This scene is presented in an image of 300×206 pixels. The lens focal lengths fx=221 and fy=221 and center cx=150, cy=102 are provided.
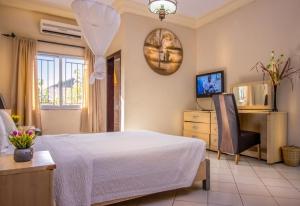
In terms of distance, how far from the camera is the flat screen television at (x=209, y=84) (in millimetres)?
4504

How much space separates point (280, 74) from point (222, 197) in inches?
92.8

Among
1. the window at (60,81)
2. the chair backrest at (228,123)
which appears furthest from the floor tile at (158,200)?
the window at (60,81)

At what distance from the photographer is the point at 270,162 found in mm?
3293

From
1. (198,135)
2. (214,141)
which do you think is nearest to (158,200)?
(214,141)

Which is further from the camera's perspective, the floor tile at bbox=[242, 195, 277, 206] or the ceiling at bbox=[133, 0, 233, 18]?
the ceiling at bbox=[133, 0, 233, 18]

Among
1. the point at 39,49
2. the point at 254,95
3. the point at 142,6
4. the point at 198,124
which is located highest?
the point at 142,6

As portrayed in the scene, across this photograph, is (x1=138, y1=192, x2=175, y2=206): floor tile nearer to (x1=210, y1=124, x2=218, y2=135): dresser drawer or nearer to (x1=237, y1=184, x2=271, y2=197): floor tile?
(x1=237, y1=184, x2=271, y2=197): floor tile

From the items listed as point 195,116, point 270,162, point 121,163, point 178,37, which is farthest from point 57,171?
point 178,37

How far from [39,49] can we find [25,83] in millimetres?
751

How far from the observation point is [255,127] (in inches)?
153

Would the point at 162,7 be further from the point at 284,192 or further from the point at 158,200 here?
the point at 284,192

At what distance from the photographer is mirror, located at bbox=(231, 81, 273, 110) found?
3577 millimetres

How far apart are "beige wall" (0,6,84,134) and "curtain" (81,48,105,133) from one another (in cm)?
16

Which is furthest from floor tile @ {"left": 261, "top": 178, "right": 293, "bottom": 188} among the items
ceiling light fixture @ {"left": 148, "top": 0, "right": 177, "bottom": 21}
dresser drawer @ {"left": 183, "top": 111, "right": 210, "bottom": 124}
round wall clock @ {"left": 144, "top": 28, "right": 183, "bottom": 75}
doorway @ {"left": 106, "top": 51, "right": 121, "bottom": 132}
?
doorway @ {"left": 106, "top": 51, "right": 121, "bottom": 132}
